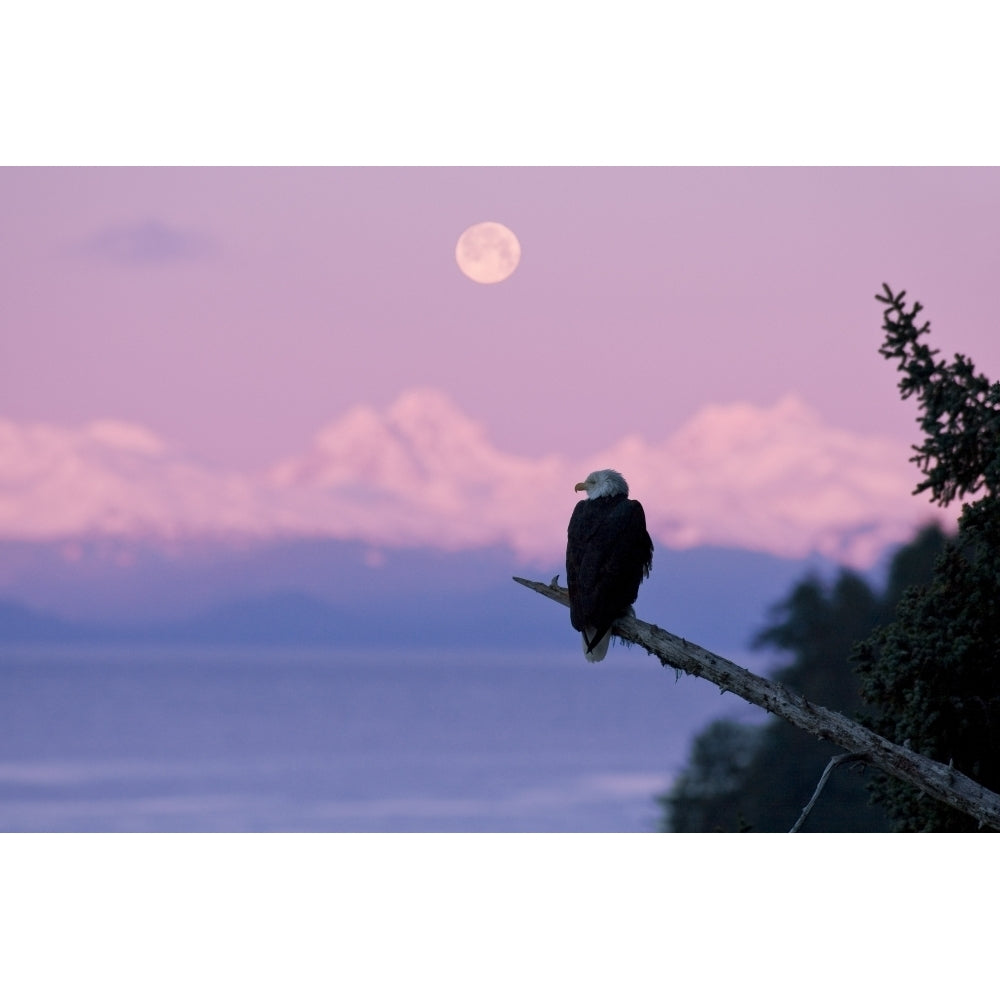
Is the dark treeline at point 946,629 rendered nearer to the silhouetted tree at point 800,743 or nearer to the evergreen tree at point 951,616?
the evergreen tree at point 951,616

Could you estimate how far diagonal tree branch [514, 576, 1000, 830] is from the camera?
930 centimetres

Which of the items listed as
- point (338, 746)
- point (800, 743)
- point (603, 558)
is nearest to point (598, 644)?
point (603, 558)

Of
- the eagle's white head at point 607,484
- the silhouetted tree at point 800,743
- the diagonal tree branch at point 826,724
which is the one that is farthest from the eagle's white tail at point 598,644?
the silhouetted tree at point 800,743

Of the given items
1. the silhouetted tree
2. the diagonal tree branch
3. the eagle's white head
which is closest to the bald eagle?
the eagle's white head

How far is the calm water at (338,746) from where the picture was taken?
7888cm

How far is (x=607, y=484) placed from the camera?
11.7 m

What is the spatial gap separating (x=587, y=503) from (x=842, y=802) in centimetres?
3234

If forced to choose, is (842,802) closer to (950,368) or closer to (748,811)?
(748,811)

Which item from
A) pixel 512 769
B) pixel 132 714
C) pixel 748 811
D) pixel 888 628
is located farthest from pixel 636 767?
pixel 888 628

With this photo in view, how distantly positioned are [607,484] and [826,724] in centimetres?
300

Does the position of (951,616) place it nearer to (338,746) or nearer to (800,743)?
(800,743)

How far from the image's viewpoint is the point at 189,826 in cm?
7519

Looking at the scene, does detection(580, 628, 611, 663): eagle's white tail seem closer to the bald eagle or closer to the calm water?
the bald eagle

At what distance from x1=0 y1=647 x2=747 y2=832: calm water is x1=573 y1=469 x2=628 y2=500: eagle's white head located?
1137 inches
